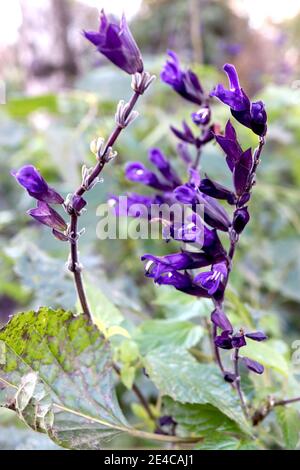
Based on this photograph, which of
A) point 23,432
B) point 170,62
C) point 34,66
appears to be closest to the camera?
point 170,62

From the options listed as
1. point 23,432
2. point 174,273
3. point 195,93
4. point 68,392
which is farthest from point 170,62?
point 23,432

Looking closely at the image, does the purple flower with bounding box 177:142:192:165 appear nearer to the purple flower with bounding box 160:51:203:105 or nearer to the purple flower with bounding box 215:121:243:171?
the purple flower with bounding box 160:51:203:105

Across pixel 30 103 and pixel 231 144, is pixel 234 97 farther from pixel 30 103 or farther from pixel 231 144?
pixel 30 103

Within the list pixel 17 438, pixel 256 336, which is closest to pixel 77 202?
pixel 256 336

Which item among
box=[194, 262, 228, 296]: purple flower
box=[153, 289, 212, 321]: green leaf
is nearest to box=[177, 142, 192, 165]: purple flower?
box=[153, 289, 212, 321]: green leaf

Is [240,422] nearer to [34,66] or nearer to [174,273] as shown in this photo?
[174,273]

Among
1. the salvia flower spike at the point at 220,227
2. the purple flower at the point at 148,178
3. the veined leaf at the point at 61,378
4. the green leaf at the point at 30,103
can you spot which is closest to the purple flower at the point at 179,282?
the salvia flower spike at the point at 220,227
